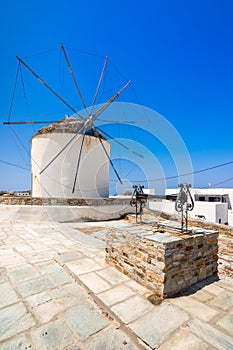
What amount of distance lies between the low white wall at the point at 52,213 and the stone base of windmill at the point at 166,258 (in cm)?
514

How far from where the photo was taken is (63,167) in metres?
9.45

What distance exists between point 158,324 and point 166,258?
0.58m

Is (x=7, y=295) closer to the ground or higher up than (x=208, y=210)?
higher up

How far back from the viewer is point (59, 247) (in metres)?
3.88

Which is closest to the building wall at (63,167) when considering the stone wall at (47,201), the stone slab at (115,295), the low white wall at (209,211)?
the stone wall at (47,201)

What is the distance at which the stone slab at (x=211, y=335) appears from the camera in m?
1.38

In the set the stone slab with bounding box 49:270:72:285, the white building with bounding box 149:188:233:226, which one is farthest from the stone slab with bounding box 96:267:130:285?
the white building with bounding box 149:188:233:226

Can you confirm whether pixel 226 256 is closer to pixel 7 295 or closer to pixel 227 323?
pixel 227 323

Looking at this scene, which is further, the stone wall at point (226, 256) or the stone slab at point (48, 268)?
the stone wall at point (226, 256)

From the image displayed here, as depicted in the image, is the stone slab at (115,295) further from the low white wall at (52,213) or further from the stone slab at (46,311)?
the low white wall at (52,213)

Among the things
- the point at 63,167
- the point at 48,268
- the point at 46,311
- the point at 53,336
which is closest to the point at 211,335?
the point at 53,336

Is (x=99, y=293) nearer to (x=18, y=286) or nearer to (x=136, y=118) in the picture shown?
(x=18, y=286)

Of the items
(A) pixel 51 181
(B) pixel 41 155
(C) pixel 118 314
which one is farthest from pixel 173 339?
(B) pixel 41 155

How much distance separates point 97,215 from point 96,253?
4.83 meters
